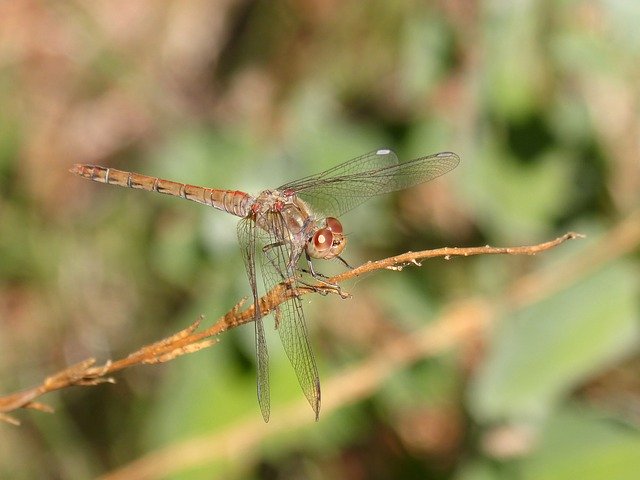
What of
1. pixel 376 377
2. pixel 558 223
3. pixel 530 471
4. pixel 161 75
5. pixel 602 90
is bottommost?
pixel 530 471

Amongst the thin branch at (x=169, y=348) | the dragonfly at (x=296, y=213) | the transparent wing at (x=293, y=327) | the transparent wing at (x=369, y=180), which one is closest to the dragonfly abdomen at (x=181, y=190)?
the dragonfly at (x=296, y=213)

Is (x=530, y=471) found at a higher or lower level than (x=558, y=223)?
lower

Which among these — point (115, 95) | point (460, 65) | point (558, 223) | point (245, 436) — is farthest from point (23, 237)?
point (558, 223)

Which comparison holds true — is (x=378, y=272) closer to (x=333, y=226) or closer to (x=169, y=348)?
(x=333, y=226)

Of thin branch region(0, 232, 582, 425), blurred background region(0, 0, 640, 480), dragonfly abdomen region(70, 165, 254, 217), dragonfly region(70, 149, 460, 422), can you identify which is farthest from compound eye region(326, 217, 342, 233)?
thin branch region(0, 232, 582, 425)

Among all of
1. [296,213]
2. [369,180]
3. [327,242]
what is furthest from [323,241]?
[369,180]

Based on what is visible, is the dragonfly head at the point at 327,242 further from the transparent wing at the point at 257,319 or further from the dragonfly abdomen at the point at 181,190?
the dragonfly abdomen at the point at 181,190

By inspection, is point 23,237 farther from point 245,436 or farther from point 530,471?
point 530,471
